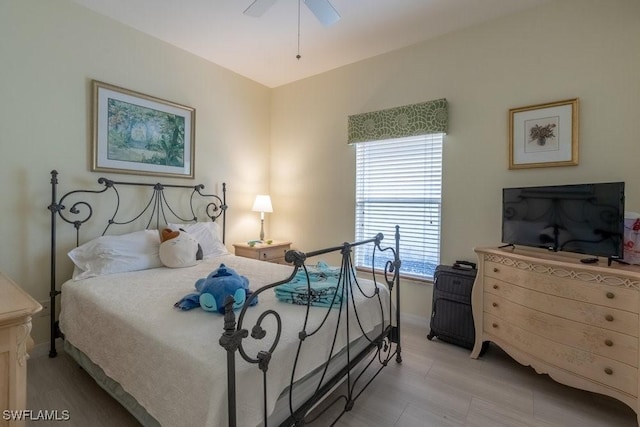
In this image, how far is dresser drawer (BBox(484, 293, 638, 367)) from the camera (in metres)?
1.63

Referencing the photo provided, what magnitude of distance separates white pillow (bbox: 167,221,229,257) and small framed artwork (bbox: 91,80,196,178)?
0.57 m

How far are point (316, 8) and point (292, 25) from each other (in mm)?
849

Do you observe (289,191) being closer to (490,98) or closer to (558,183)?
(490,98)

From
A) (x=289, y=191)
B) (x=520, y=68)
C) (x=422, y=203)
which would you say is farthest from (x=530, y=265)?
(x=289, y=191)

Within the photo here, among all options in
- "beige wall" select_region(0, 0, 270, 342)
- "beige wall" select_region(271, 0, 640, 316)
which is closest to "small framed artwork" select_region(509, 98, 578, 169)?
"beige wall" select_region(271, 0, 640, 316)

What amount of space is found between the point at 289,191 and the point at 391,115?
5.21 ft

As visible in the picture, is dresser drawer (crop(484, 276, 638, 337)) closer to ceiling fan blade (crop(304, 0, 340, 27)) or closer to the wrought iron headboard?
ceiling fan blade (crop(304, 0, 340, 27))

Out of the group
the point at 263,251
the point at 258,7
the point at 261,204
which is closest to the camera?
the point at 258,7

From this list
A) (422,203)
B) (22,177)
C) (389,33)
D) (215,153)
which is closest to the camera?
(22,177)

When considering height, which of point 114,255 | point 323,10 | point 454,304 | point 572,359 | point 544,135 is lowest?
point 572,359

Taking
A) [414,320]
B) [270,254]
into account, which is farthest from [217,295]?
[414,320]

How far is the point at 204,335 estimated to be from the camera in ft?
4.16

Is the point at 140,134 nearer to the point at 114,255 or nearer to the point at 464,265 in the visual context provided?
the point at 114,255

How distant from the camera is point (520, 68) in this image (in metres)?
2.44
